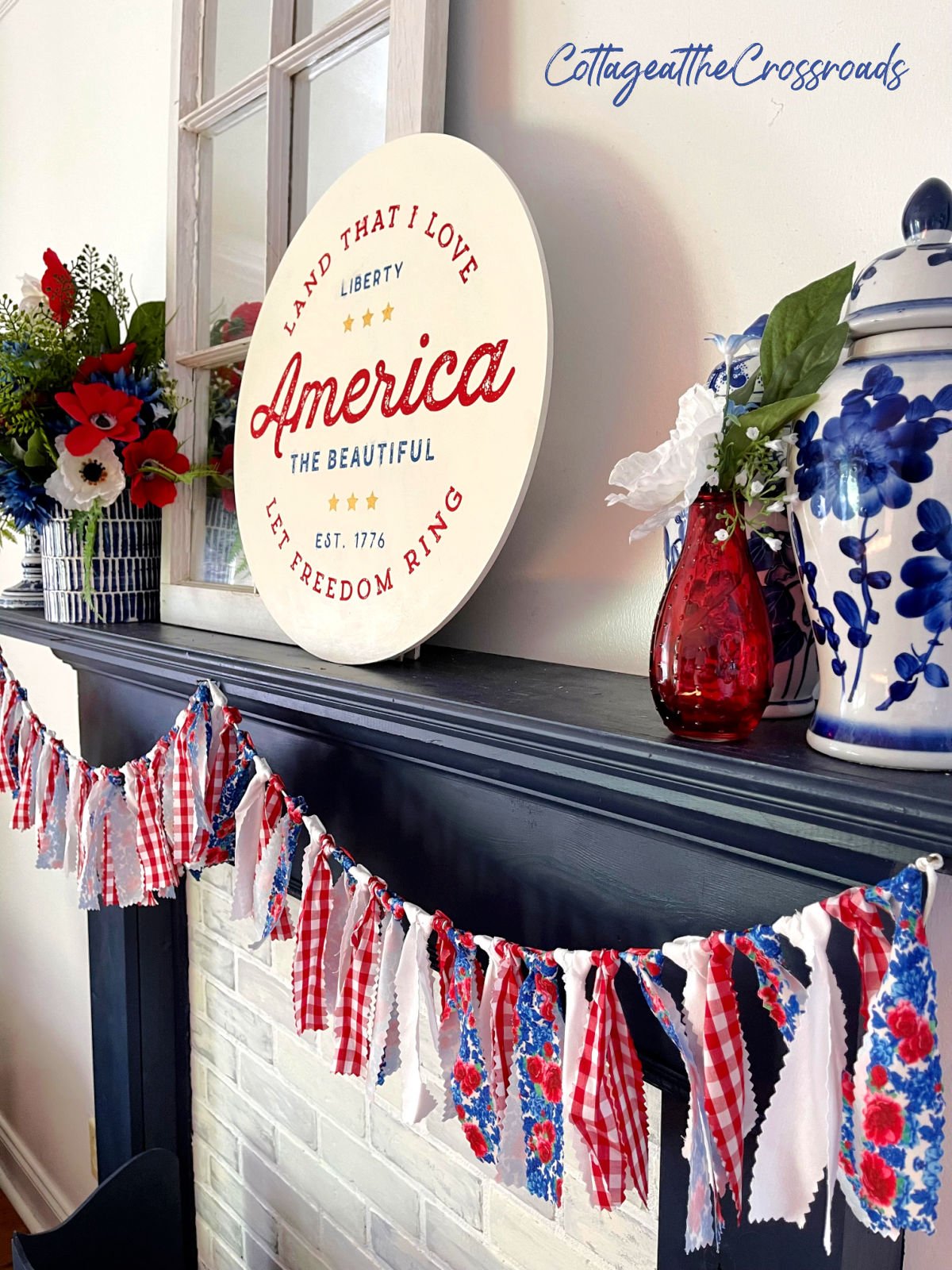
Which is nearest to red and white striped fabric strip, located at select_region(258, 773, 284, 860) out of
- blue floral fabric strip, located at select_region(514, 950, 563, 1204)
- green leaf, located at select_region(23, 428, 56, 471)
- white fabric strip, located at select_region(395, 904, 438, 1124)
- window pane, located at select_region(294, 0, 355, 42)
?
white fabric strip, located at select_region(395, 904, 438, 1124)

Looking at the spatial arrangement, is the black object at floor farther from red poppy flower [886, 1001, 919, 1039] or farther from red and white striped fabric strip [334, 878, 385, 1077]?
red poppy flower [886, 1001, 919, 1039]

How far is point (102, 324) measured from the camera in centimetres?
115

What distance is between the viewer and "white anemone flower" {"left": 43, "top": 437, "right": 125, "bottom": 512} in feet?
3.52

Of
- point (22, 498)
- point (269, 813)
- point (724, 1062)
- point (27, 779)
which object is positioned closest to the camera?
point (724, 1062)

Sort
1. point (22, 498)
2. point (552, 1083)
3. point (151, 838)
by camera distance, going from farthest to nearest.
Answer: point (22, 498)
point (151, 838)
point (552, 1083)

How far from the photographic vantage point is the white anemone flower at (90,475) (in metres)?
1.07

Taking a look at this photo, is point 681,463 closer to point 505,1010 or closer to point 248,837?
point 505,1010

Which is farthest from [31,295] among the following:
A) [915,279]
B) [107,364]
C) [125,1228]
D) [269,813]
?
[125,1228]

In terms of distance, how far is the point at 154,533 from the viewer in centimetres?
119

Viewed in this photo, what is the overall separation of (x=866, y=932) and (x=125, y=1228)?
1440 millimetres

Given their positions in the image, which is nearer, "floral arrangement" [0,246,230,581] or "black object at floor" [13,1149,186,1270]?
"floral arrangement" [0,246,230,581]

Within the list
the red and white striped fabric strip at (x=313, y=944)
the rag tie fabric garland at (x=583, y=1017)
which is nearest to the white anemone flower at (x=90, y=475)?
the rag tie fabric garland at (x=583, y=1017)

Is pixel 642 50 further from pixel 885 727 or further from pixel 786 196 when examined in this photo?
pixel 885 727

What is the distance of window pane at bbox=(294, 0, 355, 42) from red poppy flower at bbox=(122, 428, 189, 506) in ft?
1.50
